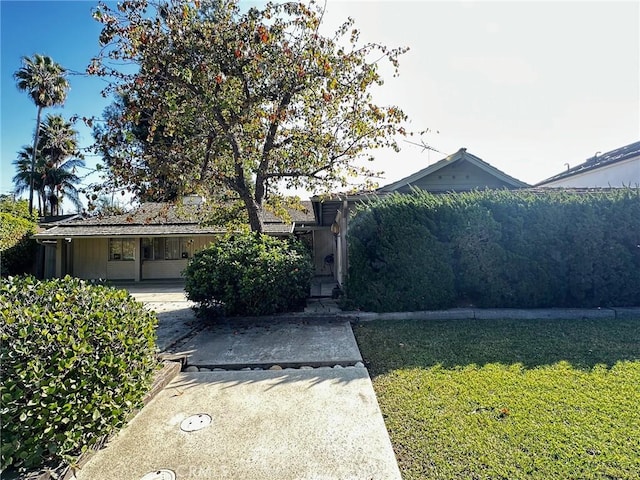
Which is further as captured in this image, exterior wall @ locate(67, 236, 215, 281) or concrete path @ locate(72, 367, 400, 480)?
exterior wall @ locate(67, 236, 215, 281)

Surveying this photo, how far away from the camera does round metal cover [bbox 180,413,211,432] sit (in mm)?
3172

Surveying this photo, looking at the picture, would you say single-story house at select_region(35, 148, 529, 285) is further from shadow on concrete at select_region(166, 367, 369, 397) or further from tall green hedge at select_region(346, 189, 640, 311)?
shadow on concrete at select_region(166, 367, 369, 397)

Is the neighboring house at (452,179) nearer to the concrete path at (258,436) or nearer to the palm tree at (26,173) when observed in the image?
the concrete path at (258,436)

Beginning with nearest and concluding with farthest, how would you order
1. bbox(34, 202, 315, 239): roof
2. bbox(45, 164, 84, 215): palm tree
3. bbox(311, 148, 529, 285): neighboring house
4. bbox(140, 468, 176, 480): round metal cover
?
bbox(140, 468, 176, 480): round metal cover, bbox(311, 148, 529, 285): neighboring house, bbox(34, 202, 315, 239): roof, bbox(45, 164, 84, 215): palm tree

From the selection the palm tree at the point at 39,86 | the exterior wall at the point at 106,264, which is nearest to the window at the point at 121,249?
the exterior wall at the point at 106,264

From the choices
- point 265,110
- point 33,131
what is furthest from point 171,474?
point 33,131

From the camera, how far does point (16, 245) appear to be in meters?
16.6

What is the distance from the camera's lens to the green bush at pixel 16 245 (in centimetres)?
1608

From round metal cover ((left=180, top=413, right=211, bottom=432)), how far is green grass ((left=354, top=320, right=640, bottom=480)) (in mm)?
1830

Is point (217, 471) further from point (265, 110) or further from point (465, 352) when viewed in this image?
point (265, 110)

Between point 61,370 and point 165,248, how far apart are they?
16471mm

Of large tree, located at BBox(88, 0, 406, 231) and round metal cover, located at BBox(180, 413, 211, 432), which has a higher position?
large tree, located at BBox(88, 0, 406, 231)

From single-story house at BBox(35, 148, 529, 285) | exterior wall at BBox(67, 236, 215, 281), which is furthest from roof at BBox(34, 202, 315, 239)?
exterior wall at BBox(67, 236, 215, 281)

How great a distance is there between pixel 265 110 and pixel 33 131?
90.3 feet
